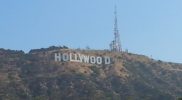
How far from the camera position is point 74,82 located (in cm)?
17538

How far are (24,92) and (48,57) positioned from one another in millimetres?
29934

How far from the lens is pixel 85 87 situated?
171000 mm

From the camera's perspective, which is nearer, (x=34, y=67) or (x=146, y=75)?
(x=34, y=67)

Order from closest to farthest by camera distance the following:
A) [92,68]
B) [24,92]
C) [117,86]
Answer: [24,92]
[117,86]
[92,68]

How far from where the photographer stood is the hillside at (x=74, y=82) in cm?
16375

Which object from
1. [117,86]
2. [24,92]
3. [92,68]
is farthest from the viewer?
[92,68]

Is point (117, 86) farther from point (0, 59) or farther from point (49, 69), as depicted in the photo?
point (0, 59)

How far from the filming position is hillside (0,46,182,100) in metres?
164

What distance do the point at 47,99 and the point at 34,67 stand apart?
3386 cm

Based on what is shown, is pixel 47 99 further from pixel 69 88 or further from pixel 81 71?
pixel 81 71

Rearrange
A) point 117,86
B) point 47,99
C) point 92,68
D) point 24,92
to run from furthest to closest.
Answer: point 92,68 → point 117,86 → point 24,92 → point 47,99

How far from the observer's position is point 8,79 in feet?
588

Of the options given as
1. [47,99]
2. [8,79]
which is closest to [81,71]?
[8,79]

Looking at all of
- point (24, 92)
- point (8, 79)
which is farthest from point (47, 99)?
point (8, 79)
